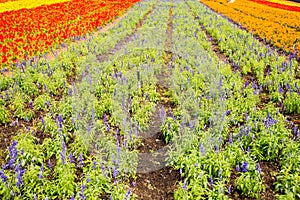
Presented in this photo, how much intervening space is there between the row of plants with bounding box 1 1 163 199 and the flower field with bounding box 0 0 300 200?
0.11ft

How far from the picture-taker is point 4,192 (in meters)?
5.01

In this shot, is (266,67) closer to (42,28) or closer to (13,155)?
(13,155)

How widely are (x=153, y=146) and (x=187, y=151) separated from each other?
1.21 metres

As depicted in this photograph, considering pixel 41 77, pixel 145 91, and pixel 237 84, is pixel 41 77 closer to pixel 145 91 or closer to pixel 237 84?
pixel 145 91

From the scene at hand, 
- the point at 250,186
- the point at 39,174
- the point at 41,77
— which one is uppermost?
the point at 41,77

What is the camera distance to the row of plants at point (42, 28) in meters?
14.5

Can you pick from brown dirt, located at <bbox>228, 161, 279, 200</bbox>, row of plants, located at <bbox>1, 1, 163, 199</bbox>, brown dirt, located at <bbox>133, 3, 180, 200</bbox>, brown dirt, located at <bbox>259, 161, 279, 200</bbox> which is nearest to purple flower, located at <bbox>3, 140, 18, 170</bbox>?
row of plants, located at <bbox>1, 1, 163, 199</bbox>

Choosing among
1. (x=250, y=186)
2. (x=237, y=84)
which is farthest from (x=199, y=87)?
(x=250, y=186)

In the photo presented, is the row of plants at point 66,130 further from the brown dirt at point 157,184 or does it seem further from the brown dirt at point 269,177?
the brown dirt at point 269,177

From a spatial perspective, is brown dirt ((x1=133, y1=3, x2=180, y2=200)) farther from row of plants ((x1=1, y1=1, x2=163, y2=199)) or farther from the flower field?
row of plants ((x1=1, y1=1, x2=163, y2=199))

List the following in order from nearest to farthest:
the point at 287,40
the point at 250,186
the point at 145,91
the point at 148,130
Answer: the point at 250,186, the point at 148,130, the point at 145,91, the point at 287,40

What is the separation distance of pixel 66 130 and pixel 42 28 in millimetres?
15311

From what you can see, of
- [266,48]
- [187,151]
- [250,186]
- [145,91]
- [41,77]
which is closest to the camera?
[250,186]

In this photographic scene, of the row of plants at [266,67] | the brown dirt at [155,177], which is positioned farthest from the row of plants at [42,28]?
→ the row of plants at [266,67]
